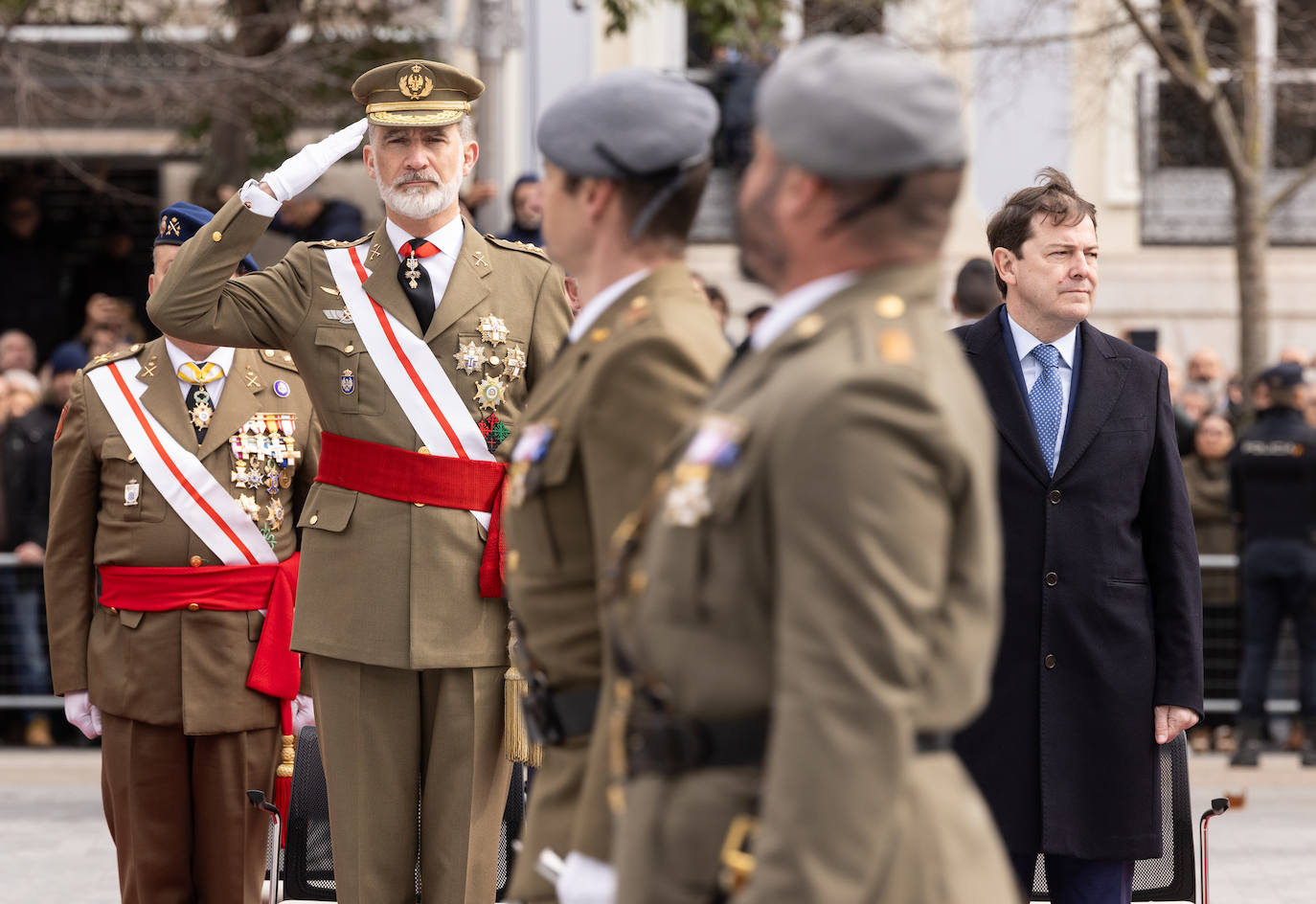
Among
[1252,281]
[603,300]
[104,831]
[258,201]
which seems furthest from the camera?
[1252,281]

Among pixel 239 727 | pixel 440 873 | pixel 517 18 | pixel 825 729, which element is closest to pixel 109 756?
pixel 239 727

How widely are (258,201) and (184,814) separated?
1732 millimetres

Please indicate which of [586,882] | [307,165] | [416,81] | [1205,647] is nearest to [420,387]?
[307,165]

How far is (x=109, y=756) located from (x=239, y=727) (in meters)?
0.39

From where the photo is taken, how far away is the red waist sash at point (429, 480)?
13.6 feet

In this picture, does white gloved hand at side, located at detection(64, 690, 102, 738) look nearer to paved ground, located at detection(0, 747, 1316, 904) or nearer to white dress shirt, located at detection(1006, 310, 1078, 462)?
paved ground, located at detection(0, 747, 1316, 904)

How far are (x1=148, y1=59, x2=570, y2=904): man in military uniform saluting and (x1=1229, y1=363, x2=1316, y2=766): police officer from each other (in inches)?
218

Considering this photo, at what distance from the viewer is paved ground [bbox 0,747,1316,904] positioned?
676cm

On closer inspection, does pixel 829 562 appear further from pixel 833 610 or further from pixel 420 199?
pixel 420 199

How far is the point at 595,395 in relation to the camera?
2650 millimetres

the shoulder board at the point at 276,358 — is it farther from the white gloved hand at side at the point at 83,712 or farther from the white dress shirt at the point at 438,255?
the white gloved hand at side at the point at 83,712

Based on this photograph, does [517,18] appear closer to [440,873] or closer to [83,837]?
[83,837]

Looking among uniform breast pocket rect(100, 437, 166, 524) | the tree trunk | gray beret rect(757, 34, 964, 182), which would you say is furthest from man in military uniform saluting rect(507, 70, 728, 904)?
the tree trunk

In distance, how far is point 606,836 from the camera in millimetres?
2586
